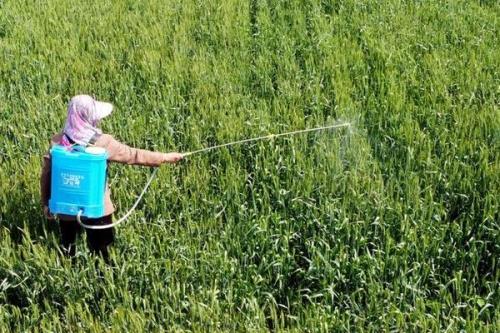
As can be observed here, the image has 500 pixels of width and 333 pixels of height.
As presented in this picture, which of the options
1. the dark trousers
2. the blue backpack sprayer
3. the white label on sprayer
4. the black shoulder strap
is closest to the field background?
the dark trousers

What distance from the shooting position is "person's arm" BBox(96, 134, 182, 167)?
9.84 feet

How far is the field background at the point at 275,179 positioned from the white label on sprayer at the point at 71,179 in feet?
1.34

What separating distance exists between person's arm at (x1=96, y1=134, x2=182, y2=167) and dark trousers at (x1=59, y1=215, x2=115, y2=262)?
308 millimetres

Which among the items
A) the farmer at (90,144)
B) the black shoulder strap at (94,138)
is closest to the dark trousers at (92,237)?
the farmer at (90,144)

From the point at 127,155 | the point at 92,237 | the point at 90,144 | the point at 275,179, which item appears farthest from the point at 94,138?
the point at 275,179

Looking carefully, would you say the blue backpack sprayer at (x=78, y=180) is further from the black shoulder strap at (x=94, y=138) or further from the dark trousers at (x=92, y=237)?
the dark trousers at (x=92, y=237)

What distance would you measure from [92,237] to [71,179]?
44cm

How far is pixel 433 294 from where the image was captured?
2988 mm

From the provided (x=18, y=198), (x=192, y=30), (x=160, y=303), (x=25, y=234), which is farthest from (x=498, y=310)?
(x=192, y=30)

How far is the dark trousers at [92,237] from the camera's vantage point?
320 cm

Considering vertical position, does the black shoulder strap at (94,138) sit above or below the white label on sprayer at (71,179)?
above

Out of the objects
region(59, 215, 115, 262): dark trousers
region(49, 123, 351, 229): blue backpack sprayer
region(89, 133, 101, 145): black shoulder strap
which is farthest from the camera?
region(59, 215, 115, 262): dark trousers

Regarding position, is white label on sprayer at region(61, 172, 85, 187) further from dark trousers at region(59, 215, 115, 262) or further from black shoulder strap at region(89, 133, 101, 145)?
dark trousers at region(59, 215, 115, 262)

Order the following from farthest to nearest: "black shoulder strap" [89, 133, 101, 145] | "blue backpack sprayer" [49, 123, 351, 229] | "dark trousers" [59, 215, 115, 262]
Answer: "dark trousers" [59, 215, 115, 262] < "black shoulder strap" [89, 133, 101, 145] < "blue backpack sprayer" [49, 123, 351, 229]
